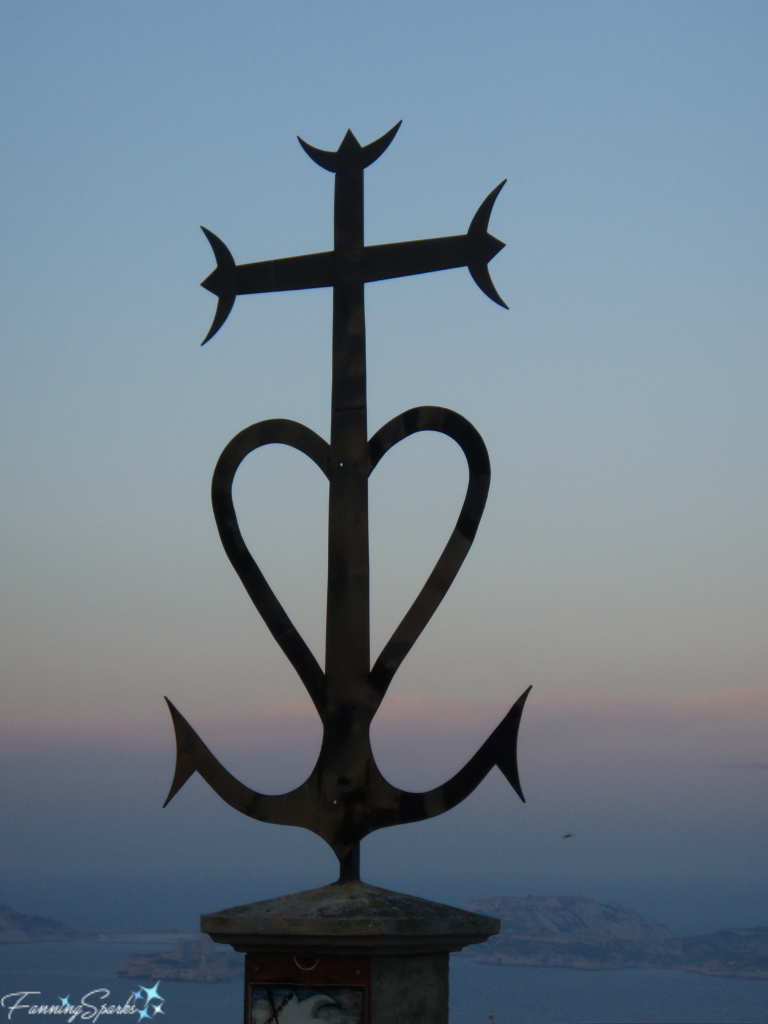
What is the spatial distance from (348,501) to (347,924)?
256 cm

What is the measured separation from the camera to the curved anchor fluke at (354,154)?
8.12 m

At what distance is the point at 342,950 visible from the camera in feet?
20.3

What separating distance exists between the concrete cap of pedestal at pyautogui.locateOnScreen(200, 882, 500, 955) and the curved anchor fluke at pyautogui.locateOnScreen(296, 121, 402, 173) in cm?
480

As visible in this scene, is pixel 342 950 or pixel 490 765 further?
pixel 490 765

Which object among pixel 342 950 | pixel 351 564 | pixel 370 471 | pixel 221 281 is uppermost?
pixel 221 281

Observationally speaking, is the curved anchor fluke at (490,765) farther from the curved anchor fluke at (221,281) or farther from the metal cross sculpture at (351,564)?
the curved anchor fluke at (221,281)

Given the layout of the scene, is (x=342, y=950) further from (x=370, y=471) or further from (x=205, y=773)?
(x=370, y=471)

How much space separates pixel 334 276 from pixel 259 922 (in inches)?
166

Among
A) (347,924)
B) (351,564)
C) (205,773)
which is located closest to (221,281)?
(351,564)

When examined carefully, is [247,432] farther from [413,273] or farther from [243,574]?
[413,273]

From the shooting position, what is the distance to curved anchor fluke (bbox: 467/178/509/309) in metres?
7.88

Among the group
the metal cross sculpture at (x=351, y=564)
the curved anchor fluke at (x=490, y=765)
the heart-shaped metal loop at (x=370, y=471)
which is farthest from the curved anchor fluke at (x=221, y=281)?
the curved anchor fluke at (x=490, y=765)

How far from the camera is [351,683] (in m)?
7.07

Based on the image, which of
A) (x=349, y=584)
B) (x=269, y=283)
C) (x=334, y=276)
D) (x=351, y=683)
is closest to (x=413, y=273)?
(x=334, y=276)
